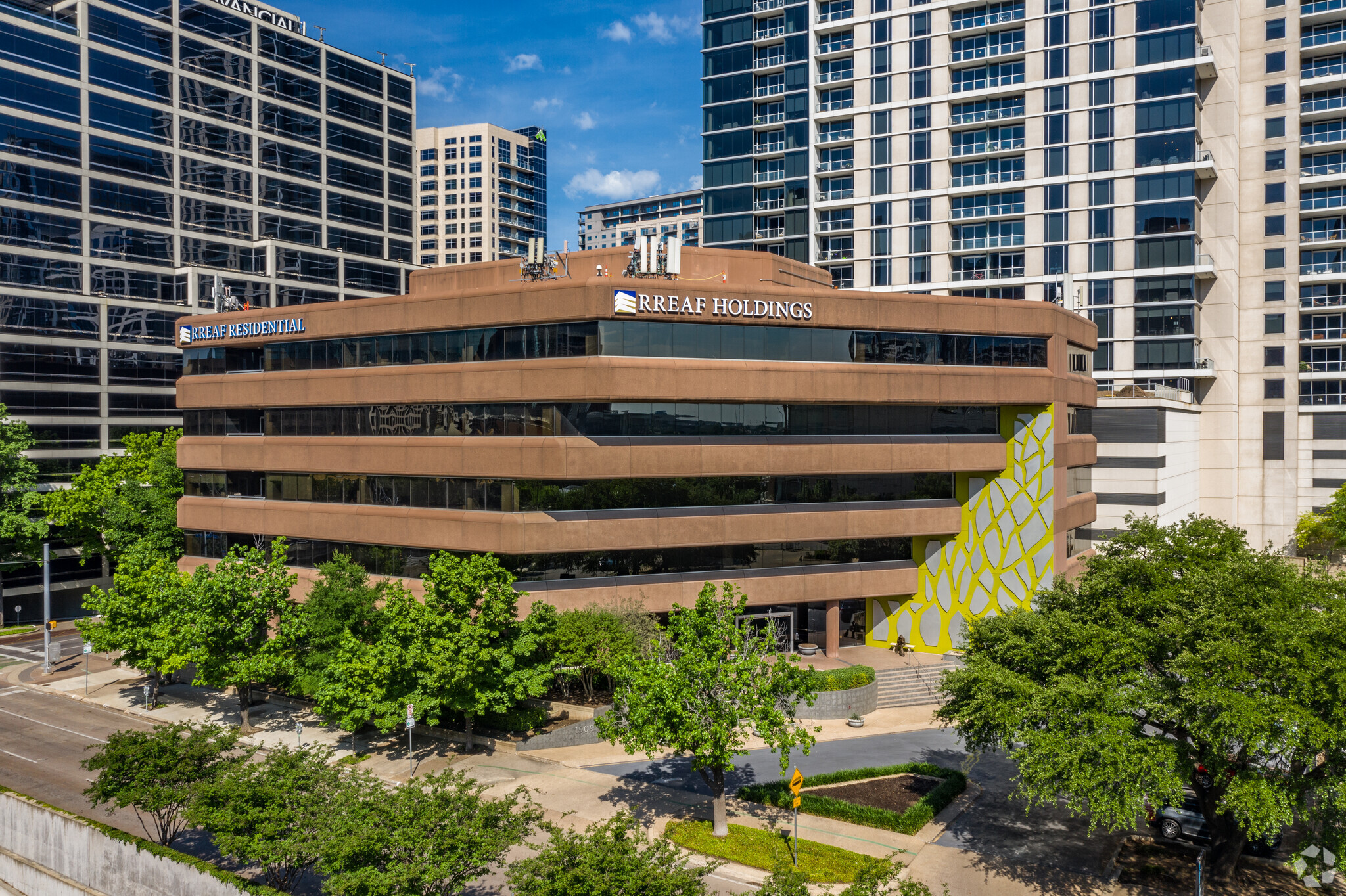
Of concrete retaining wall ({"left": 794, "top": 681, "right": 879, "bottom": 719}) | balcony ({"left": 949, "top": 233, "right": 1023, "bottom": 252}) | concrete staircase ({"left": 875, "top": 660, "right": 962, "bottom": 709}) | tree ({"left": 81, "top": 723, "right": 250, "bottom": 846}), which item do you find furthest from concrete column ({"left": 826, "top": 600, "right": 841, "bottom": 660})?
balcony ({"left": 949, "top": 233, "right": 1023, "bottom": 252})

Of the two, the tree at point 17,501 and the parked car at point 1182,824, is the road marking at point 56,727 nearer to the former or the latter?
the tree at point 17,501

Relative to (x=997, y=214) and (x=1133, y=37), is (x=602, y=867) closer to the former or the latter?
(x=997, y=214)

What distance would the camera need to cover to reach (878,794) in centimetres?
3438

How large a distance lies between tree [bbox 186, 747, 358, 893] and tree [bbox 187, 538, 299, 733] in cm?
1379

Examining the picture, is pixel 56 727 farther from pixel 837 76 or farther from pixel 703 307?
pixel 837 76

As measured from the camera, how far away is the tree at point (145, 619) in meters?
42.0

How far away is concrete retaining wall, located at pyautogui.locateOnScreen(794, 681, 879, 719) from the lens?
44.7 m

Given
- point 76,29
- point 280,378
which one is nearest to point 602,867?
point 280,378

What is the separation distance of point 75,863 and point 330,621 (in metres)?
13.4

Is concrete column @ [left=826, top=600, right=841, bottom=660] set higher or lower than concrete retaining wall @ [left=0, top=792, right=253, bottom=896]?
higher

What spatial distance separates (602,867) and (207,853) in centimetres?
1792

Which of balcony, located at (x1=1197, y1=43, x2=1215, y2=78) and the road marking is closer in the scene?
the road marking

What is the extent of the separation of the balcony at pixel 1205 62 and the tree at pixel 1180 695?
212 feet

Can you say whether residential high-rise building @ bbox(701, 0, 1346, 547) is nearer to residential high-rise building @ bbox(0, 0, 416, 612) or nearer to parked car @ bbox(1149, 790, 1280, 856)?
residential high-rise building @ bbox(0, 0, 416, 612)
